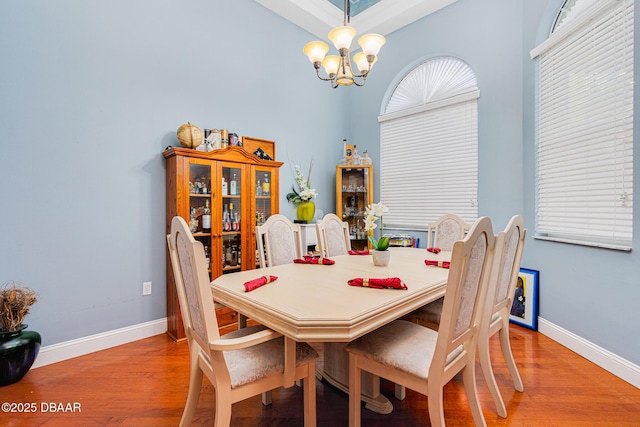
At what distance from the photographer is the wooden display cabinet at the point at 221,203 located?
8.60 ft

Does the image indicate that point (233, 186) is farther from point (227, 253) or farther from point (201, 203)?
point (227, 253)

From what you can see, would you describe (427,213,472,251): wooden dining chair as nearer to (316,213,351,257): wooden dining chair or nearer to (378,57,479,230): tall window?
(378,57,479,230): tall window

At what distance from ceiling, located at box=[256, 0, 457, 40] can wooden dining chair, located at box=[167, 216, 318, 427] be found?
3.52 metres

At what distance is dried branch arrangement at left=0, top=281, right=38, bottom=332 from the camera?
74.5 inches

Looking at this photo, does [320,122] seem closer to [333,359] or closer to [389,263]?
[389,263]

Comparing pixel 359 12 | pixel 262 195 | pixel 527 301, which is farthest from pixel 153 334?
pixel 359 12

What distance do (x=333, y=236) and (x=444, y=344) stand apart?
5.58 ft

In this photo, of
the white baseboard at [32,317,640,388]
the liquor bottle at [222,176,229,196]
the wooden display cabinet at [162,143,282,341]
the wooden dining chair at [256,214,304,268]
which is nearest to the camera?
the white baseboard at [32,317,640,388]

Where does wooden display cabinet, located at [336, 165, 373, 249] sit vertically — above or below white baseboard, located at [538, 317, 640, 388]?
above

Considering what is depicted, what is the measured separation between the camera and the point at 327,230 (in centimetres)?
275

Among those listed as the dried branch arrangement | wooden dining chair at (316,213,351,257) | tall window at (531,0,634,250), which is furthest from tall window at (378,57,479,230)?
the dried branch arrangement

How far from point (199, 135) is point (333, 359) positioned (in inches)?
88.0

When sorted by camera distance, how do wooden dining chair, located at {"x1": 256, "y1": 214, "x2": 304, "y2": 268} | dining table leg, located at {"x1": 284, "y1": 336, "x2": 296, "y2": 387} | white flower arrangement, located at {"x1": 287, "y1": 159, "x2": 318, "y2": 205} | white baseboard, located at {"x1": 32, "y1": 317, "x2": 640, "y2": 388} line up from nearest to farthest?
dining table leg, located at {"x1": 284, "y1": 336, "x2": 296, "y2": 387}, white baseboard, located at {"x1": 32, "y1": 317, "x2": 640, "y2": 388}, wooden dining chair, located at {"x1": 256, "y1": 214, "x2": 304, "y2": 268}, white flower arrangement, located at {"x1": 287, "y1": 159, "x2": 318, "y2": 205}

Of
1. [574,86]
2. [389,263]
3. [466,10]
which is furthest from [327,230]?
[466,10]
